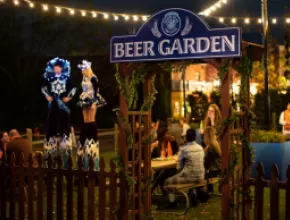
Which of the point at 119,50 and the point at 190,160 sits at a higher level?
the point at 119,50

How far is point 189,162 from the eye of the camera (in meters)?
9.58

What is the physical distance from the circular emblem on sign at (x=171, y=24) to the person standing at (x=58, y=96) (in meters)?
7.04

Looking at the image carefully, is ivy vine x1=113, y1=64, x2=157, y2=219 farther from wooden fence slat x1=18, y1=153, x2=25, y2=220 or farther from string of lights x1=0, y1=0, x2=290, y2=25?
string of lights x1=0, y1=0, x2=290, y2=25

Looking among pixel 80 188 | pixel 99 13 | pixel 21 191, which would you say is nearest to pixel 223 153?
pixel 80 188

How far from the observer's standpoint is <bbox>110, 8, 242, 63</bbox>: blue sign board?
21.3ft

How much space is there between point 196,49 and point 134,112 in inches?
54.6

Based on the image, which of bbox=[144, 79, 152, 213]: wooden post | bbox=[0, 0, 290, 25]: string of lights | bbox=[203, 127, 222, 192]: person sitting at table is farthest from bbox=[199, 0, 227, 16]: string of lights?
bbox=[144, 79, 152, 213]: wooden post

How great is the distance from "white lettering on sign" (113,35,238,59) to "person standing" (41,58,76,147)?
258 inches

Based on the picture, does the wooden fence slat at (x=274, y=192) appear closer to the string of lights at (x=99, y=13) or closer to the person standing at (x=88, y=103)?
the person standing at (x=88, y=103)

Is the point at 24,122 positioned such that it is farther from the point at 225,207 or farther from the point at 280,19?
the point at 225,207

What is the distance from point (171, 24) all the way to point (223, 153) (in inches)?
69.7

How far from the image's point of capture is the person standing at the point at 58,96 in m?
13.4

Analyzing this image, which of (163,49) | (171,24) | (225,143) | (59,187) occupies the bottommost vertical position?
(59,187)

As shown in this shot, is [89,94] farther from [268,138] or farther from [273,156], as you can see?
[273,156]
